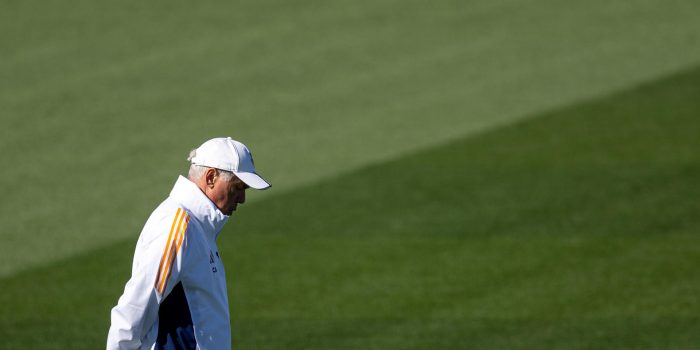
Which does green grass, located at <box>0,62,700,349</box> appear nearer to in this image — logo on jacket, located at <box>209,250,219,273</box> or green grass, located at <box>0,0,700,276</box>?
green grass, located at <box>0,0,700,276</box>

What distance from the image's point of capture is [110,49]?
71.3ft

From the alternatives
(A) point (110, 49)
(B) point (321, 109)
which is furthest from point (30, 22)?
(B) point (321, 109)

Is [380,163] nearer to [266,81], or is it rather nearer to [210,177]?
[266,81]

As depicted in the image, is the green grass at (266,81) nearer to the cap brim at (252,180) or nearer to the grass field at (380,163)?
the grass field at (380,163)

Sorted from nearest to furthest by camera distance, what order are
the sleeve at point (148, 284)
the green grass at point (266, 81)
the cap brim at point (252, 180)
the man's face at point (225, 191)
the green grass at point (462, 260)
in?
the sleeve at point (148, 284)
the cap brim at point (252, 180)
the man's face at point (225, 191)
the green grass at point (462, 260)
the green grass at point (266, 81)

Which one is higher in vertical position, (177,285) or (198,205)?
(198,205)

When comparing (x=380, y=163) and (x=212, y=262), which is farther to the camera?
(x=380, y=163)

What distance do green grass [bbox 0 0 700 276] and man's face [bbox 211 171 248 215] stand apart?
652 cm

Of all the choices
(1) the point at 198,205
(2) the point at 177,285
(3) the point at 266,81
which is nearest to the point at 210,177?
(1) the point at 198,205

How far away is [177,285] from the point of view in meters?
5.80

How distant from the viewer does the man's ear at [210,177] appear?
597 cm

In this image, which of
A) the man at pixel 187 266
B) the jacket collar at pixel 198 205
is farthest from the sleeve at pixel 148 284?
the jacket collar at pixel 198 205

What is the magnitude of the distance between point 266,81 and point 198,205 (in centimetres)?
1406

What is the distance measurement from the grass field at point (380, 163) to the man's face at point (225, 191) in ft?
13.2
